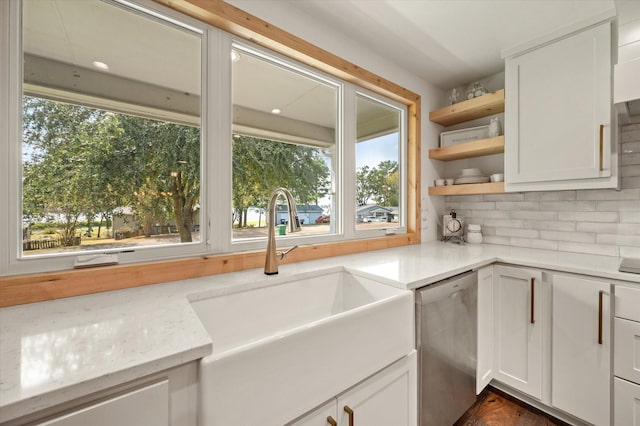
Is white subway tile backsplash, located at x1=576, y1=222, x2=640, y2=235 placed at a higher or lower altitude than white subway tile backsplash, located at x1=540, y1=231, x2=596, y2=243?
higher

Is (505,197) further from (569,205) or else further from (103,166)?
(103,166)

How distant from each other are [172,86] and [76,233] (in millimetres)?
789

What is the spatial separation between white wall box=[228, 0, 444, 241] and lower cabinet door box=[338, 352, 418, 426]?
1574mm

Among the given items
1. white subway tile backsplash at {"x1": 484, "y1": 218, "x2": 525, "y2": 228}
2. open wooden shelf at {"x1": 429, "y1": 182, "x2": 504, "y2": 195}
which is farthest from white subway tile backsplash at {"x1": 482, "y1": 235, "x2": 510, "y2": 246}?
open wooden shelf at {"x1": 429, "y1": 182, "x2": 504, "y2": 195}

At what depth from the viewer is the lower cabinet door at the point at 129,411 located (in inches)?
20.4

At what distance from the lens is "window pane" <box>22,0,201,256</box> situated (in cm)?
101

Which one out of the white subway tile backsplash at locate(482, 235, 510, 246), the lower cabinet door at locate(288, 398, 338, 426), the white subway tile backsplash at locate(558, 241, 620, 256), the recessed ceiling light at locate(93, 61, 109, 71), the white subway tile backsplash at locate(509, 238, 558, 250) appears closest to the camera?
the lower cabinet door at locate(288, 398, 338, 426)

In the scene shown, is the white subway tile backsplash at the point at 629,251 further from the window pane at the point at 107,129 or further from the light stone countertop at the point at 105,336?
the window pane at the point at 107,129

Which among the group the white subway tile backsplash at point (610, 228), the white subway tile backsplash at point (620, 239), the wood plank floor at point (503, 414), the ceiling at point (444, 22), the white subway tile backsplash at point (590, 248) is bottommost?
the wood plank floor at point (503, 414)

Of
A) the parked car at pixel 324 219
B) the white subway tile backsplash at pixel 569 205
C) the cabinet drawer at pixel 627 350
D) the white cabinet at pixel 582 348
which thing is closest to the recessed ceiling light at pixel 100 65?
the parked car at pixel 324 219

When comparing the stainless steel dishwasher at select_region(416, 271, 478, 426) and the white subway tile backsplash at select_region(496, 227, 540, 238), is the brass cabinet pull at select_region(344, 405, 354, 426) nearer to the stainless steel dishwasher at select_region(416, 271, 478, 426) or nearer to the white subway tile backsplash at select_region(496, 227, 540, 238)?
the stainless steel dishwasher at select_region(416, 271, 478, 426)

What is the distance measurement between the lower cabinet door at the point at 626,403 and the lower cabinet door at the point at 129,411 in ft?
6.61

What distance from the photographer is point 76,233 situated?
108 centimetres

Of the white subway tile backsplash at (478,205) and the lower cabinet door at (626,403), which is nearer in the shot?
the lower cabinet door at (626,403)
